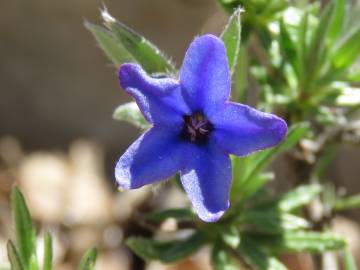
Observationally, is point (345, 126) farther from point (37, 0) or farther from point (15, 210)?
point (37, 0)

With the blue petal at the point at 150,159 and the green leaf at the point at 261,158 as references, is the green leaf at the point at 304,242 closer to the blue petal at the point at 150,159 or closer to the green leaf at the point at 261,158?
the green leaf at the point at 261,158

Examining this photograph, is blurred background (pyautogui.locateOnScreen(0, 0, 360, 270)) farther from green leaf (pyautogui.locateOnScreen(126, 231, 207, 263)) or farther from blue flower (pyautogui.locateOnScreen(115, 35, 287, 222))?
blue flower (pyautogui.locateOnScreen(115, 35, 287, 222))

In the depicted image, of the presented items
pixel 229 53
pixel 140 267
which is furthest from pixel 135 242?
pixel 140 267

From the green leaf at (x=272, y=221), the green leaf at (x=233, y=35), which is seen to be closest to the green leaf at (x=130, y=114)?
the green leaf at (x=233, y=35)

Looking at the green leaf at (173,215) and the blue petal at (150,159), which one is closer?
the blue petal at (150,159)

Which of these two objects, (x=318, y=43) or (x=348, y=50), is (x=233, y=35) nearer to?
(x=318, y=43)

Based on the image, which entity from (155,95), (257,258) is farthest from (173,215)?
(155,95)
